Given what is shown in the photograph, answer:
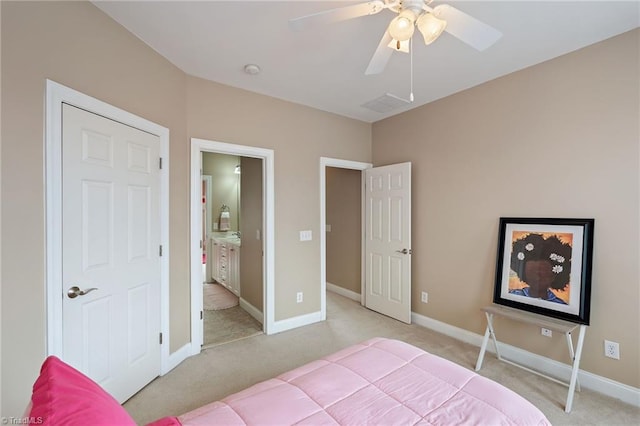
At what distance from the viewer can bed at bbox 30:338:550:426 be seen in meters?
1.12

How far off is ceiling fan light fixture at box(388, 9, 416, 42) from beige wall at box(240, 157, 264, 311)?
246 centimetres

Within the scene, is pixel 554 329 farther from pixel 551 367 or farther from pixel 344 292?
pixel 344 292

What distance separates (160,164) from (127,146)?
344mm

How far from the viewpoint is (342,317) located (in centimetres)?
393

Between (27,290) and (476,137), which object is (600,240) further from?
(27,290)

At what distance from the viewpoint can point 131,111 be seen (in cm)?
218

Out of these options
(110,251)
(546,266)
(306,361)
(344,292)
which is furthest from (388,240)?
(110,251)

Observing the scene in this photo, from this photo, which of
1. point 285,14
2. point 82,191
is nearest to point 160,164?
point 82,191

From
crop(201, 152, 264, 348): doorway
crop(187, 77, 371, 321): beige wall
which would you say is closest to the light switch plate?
crop(187, 77, 371, 321): beige wall

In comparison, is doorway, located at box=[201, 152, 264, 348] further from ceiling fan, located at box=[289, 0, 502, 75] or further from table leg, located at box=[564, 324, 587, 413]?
table leg, located at box=[564, 324, 587, 413]

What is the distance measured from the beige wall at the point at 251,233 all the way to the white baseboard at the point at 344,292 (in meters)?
1.65

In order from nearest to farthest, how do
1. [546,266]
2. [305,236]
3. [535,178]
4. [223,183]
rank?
[546,266], [535,178], [305,236], [223,183]

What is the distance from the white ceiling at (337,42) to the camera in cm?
192

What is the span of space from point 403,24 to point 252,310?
365cm
